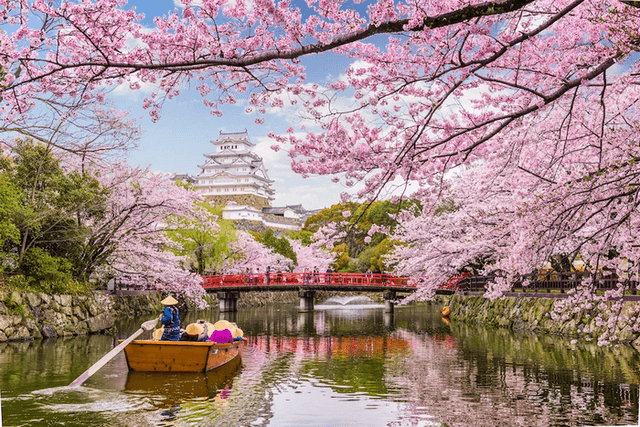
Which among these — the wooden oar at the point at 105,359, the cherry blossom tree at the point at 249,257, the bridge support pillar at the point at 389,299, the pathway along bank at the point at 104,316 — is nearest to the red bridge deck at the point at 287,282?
the bridge support pillar at the point at 389,299

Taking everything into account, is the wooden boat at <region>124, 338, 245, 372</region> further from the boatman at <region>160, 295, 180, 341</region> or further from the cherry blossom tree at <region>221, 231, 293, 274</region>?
the cherry blossom tree at <region>221, 231, 293, 274</region>

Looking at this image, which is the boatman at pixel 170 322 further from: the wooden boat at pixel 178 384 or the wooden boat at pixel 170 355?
the wooden boat at pixel 178 384

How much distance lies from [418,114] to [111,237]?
13.5 meters

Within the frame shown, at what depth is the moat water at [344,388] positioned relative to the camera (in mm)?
6863

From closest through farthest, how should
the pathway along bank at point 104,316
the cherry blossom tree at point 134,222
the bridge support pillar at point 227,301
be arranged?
the pathway along bank at point 104,316 → the cherry blossom tree at point 134,222 → the bridge support pillar at point 227,301

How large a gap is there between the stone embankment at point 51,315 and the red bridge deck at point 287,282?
10.3 meters

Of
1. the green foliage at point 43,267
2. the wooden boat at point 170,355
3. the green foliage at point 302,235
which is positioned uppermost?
the green foliage at point 302,235

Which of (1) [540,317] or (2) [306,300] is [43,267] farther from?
(2) [306,300]

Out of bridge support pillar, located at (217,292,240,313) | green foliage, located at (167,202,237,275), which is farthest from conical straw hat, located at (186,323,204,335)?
bridge support pillar, located at (217,292,240,313)

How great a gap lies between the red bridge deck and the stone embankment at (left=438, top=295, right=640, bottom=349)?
4348 millimetres

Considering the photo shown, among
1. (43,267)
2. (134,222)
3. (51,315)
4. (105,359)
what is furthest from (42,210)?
(105,359)

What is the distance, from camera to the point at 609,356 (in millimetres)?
11602

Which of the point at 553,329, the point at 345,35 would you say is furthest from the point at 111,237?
the point at 345,35

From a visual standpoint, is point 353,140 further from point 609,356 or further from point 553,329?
point 553,329
